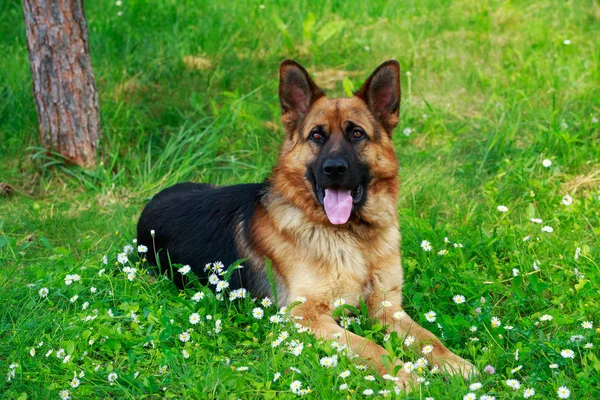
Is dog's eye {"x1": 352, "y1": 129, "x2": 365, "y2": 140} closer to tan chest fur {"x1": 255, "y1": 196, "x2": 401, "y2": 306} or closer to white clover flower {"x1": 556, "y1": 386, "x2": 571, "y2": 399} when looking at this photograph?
tan chest fur {"x1": 255, "y1": 196, "x2": 401, "y2": 306}

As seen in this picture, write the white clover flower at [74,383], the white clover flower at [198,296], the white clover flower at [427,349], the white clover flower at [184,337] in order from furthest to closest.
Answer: the white clover flower at [198,296]
the white clover flower at [184,337]
the white clover flower at [427,349]
the white clover flower at [74,383]

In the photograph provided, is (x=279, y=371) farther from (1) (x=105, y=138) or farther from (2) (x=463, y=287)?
(1) (x=105, y=138)

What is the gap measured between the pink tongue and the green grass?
1.98 feet

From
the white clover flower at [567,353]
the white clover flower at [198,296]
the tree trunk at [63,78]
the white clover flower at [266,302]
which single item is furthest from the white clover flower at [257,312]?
the tree trunk at [63,78]

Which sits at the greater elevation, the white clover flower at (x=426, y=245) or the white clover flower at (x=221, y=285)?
the white clover flower at (x=221, y=285)

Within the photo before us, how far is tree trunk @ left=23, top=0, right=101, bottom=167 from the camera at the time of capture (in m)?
5.89

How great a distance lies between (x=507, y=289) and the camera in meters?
4.24

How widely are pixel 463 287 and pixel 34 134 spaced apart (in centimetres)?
428

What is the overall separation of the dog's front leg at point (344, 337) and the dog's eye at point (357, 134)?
1007mm

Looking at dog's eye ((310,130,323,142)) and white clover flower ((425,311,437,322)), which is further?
dog's eye ((310,130,323,142))

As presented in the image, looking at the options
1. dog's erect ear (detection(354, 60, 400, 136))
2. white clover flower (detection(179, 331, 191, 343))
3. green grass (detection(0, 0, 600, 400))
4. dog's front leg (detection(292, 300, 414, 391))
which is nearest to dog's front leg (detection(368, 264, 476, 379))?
green grass (detection(0, 0, 600, 400))

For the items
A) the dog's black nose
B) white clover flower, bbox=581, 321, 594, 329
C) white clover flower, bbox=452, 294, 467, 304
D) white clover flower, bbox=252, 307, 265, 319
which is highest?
the dog's black nose

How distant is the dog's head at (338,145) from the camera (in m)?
3.97

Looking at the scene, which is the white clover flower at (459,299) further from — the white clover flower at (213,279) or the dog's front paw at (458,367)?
the white clover flower at (213,279)
